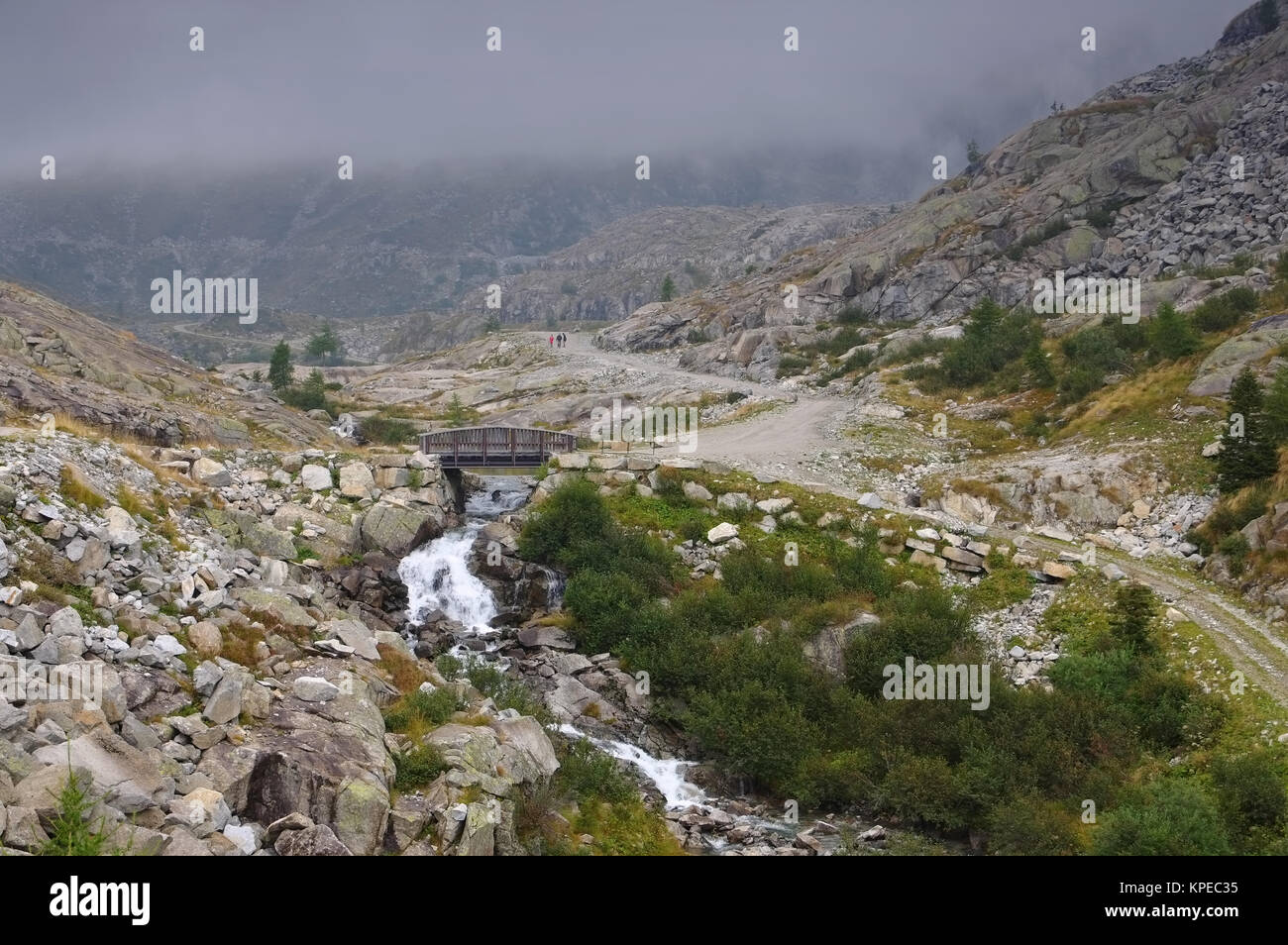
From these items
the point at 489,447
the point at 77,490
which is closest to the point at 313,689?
the point at 77,490

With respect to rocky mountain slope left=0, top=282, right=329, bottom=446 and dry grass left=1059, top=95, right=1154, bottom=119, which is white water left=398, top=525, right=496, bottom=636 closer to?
rocky mountain slope left=0, top=282, right=329, bottom=446

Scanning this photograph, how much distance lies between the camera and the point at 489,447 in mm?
47250

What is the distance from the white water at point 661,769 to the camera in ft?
79.4

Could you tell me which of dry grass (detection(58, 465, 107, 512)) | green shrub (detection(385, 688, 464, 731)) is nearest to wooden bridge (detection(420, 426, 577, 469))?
dry grass (detection(58, 465, 107, 512))

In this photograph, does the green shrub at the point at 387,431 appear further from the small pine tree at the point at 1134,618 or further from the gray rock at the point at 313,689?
the small pine tree at the point at 1134,618

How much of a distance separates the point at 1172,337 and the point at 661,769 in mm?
38132

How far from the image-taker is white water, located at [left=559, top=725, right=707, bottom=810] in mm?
24203

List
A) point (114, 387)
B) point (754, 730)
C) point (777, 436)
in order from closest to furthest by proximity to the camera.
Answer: point (754, 730) < point (114, 387) < point (777, 436)

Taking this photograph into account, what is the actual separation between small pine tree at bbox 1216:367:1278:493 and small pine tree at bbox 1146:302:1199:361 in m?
11.9

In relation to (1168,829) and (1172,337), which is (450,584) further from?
(1172,337)

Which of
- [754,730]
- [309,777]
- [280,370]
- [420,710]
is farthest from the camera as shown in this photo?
[280,370]
